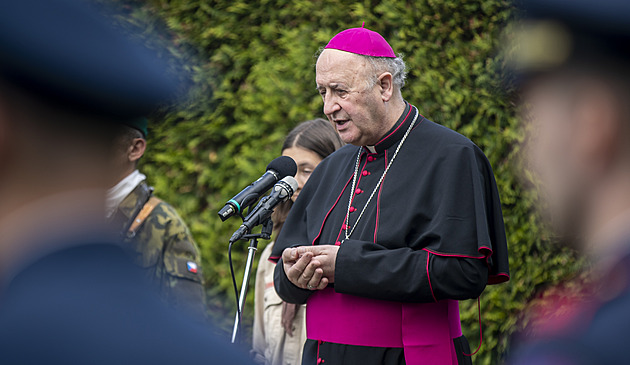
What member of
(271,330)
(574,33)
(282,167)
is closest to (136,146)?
(574,33)

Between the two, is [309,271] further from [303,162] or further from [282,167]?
[303,162]

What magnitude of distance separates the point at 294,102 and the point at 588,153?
468cm

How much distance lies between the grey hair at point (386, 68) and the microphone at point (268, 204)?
1.98 feet

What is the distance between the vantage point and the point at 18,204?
3.58 feet

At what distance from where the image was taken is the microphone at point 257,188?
294 cm

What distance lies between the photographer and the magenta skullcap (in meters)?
3.32

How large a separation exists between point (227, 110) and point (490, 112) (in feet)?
7.45

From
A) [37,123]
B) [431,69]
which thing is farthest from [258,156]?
[37,123]

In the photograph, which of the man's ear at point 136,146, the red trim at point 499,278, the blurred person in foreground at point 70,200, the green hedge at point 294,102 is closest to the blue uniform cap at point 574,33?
the blurred person in foreground at point 70,200

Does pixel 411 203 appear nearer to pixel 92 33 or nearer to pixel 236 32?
pixel 92 33

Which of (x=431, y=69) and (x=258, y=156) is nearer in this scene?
(x=431, y=69)

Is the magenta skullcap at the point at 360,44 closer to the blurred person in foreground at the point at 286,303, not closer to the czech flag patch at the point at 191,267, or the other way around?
the blurred person in foreground at the point at 286,303

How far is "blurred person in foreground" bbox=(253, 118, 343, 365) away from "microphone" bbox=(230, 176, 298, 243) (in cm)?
106

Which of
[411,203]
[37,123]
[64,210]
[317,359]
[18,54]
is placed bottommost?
[317,359]
